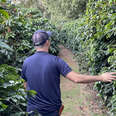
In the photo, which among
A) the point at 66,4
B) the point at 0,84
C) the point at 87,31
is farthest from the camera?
the point at 66,4

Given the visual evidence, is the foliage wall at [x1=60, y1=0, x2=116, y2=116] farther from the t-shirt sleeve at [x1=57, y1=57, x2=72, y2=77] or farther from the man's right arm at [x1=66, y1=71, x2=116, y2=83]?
the t-shirt sleeve at [x1=57, y1=57, x2=72, y2=77]

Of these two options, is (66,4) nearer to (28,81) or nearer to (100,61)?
(100,61)

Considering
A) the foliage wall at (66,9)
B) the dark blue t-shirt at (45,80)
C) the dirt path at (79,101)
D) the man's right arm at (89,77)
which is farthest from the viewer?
the foliage wall at (66,9)

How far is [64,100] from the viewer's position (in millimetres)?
6723

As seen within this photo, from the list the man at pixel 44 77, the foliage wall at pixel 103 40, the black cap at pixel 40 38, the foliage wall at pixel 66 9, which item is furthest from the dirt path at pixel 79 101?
the foliage wall at pixel 66 9

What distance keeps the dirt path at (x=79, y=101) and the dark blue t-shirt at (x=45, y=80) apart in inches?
116

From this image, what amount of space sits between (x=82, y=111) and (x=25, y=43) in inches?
114

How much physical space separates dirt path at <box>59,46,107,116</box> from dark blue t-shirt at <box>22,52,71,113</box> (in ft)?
9.71

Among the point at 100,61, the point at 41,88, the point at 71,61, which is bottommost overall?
the point at 71,61

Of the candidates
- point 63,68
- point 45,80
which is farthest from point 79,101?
point 63,68

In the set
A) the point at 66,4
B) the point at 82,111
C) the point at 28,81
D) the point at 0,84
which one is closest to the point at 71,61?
the point at 82,111

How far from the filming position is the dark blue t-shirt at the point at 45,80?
2880mm

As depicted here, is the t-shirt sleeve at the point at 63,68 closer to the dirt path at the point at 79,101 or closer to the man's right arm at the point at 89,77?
the man's right arm at the point at 89,77

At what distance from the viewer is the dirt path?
5.84m
